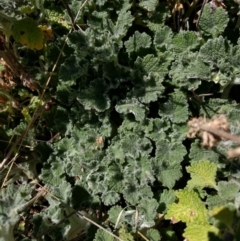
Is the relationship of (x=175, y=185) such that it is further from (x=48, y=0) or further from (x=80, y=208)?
(x=48, y=0)

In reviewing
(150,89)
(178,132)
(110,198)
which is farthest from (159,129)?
(110,198)

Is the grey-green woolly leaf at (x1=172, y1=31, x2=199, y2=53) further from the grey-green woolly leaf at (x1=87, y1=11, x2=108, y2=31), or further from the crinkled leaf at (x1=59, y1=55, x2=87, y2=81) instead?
the crinkled leaf at (x1=59, y1=55, x2=87, y2=81)

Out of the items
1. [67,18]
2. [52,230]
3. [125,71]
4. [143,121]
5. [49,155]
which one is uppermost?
[67,18]

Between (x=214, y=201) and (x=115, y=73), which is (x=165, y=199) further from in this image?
(x=115, y=73)

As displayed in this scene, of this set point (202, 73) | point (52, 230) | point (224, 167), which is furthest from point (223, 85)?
point (52, 230)

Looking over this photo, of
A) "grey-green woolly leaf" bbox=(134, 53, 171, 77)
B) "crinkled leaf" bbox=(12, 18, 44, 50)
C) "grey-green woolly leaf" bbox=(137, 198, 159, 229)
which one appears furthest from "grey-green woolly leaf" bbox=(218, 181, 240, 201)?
"crinkled leaf" bbox=(12, 18, 44, 50)

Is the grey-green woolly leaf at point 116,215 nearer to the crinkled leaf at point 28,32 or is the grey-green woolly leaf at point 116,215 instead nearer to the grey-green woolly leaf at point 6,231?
the grey-green woolly leaf at point 6,231
